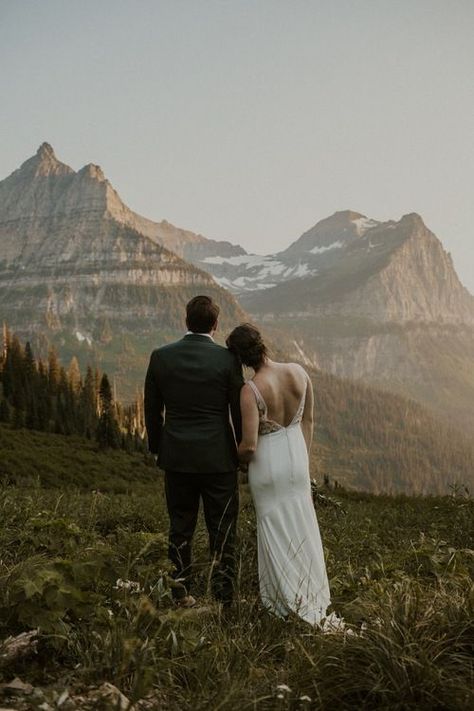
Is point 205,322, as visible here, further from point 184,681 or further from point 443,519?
point 443,519

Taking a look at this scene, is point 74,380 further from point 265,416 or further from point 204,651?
point 204,651

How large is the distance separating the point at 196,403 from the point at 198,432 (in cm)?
25

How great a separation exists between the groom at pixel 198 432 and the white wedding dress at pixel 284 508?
0.25 metres

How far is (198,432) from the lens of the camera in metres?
5.68

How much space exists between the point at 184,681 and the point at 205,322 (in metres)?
3.21

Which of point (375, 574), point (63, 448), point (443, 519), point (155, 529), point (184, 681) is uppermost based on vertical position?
point (184, 681)

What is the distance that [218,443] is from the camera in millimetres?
5684

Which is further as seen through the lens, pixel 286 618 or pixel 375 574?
pixel 375 574

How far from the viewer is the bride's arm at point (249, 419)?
18.3 ft

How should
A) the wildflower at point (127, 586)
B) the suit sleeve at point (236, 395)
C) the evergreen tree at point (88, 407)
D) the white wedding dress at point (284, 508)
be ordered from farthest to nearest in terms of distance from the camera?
the evergreen tree at point (88, 407) < the suit sleeve at point (236, 395) < the white wedding dress at point (284, 508) < the wildflower at point (127, 586)

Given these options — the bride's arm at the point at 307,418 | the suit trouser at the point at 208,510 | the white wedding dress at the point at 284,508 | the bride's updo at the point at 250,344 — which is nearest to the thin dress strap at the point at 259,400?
the white wedding dress at the point at 284,508

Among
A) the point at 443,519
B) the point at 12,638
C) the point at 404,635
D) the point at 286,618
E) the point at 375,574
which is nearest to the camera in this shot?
the point at 404,635

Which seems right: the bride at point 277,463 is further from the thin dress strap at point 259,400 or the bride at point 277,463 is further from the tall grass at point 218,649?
the tall grass at point 218,649

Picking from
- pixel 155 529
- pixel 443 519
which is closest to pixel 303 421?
pixel 155 529
